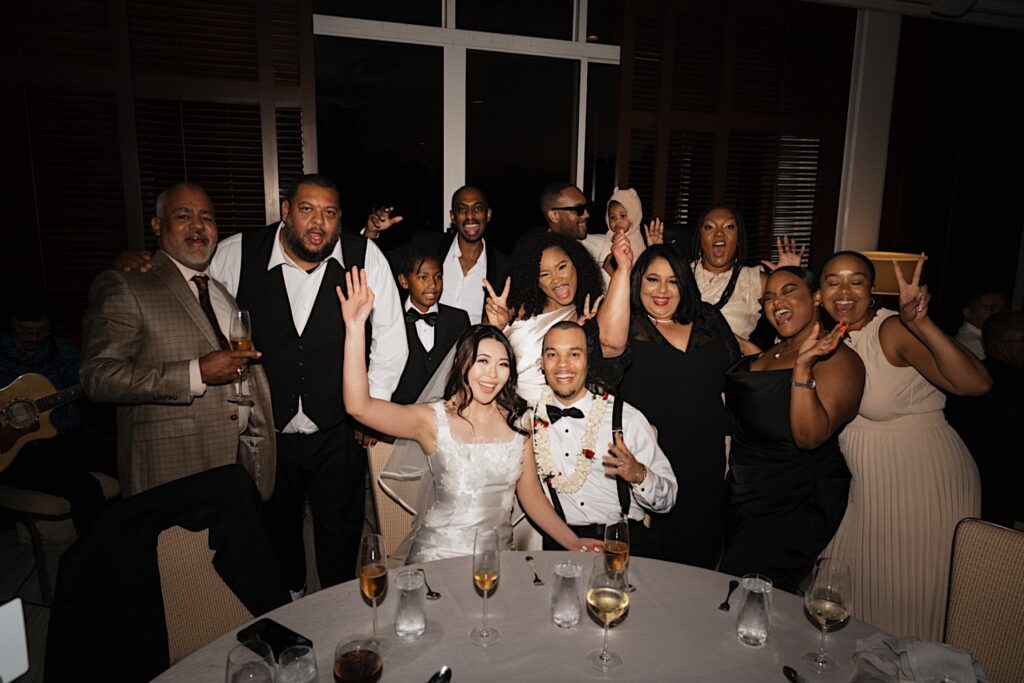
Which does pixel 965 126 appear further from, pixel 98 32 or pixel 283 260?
pixel 98 32

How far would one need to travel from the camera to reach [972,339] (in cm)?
436

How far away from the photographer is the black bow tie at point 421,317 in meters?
3.22

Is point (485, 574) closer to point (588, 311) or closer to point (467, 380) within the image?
point (467, 380)

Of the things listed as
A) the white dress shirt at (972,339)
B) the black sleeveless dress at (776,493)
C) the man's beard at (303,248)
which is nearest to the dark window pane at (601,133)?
the white dress shirt at (972,339)

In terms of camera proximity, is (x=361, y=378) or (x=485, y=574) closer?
(x=485, y=574)

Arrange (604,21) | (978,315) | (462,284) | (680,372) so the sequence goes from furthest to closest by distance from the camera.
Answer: (604,21) < (978,315) < (462,284) < (680,372)

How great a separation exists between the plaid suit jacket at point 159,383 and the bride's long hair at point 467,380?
101 cm

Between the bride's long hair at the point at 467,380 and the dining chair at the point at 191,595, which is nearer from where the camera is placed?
the dining chair at the point at 191,595

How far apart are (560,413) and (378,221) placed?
184 centimetres

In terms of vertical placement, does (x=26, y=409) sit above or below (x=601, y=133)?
below

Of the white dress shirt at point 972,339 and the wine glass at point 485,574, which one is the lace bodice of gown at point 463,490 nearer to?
the wine glass at point 485,574

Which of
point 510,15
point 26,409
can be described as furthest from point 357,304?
point 510,15

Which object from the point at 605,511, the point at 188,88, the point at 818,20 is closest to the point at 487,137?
the point at 188,88

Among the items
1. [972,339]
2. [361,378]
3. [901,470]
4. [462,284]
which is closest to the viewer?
[361,378]
